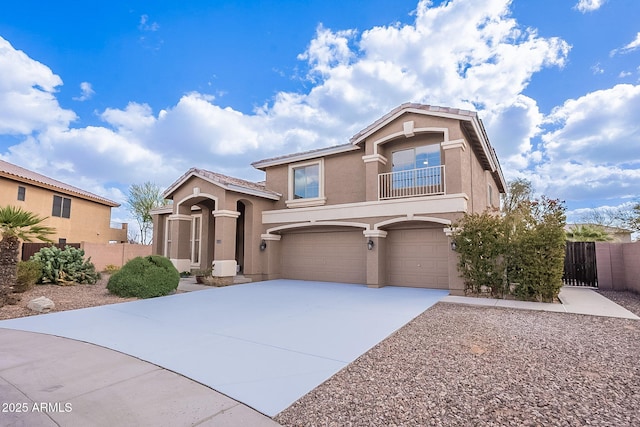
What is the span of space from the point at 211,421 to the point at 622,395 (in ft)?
14.8

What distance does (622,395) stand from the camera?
3.68m

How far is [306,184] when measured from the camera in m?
15.9

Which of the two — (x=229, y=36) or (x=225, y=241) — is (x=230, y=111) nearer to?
(x=229, y=36)

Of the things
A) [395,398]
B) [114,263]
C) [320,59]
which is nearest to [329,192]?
[320,59]

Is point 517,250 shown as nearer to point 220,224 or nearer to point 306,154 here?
point 306,154

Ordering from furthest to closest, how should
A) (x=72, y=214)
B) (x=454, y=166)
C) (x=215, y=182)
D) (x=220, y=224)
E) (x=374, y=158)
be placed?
1. (x=72, y=214)
2. (x=215, y=182)
3. (x=220, y=224)
4. (x=374, y=158)
5. (x=454, y=166)

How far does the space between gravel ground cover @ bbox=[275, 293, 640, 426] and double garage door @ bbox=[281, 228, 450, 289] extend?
19.4ft

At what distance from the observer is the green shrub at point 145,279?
34.3 feet

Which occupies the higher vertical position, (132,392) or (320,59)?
(320,59)

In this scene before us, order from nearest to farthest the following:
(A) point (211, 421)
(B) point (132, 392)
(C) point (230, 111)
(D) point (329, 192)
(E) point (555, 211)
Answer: (A) point (211, 421), (B) point (132, 392), (E) point (555, 211), (D) point (329, 192), (C) point (230, 111)

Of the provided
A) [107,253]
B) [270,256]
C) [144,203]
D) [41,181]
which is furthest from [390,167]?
[144,203]

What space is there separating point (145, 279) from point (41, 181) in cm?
1569

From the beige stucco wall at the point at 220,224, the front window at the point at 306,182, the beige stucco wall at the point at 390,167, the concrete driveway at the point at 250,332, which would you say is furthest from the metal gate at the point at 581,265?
the beige stucco wall at the point at 220,224

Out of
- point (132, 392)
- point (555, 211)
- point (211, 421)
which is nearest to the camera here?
point (211, 421)
